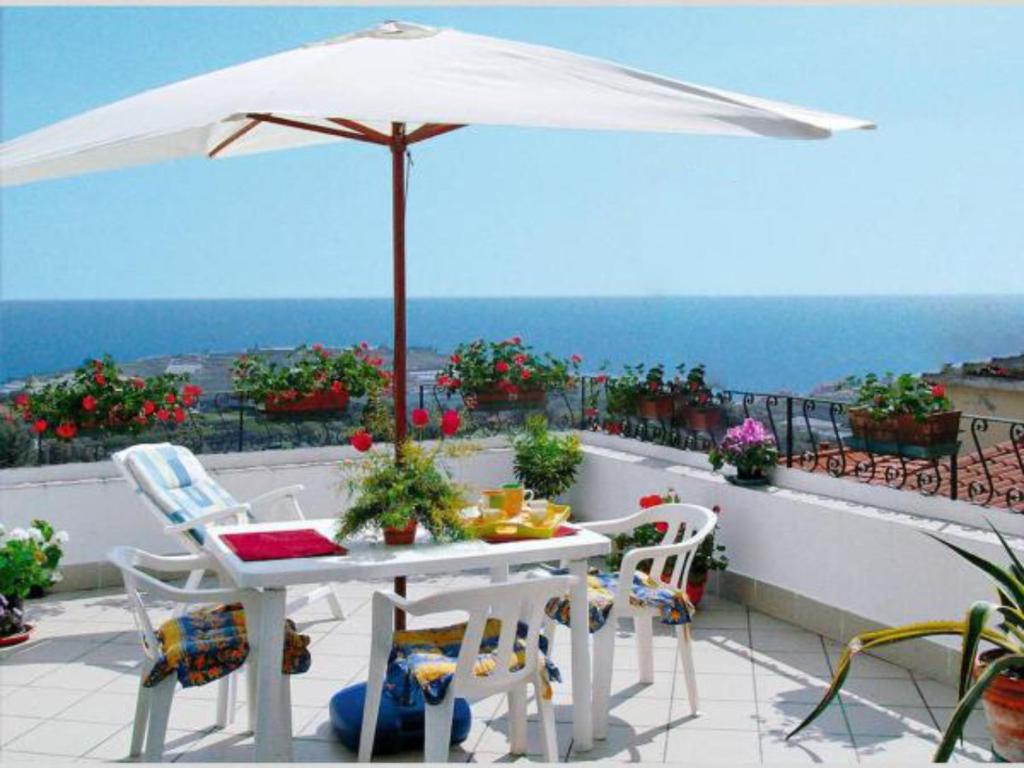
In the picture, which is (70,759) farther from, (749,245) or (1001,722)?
(749,245)

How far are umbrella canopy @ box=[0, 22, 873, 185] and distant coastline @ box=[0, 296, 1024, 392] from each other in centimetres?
4380

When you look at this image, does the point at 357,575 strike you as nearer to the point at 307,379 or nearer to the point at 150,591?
the point at 150,591

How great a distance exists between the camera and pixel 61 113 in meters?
36.2

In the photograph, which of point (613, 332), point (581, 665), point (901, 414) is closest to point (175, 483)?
point (581, 665)

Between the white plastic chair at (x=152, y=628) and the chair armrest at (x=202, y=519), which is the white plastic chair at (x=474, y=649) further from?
the chair armrest at (x=202, y=519)

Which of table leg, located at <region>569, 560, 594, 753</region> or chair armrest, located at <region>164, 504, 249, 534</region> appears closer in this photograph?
table leg, located at <region>569, 560, 594, 753</region>

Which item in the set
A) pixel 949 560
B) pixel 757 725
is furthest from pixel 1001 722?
pixel 949 560

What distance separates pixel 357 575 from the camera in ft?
12.5

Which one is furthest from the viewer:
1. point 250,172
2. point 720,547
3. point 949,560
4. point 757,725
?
point 250,172

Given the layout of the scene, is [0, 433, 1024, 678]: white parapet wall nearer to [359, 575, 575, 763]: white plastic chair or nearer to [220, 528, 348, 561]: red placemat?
[220, 528, 348, 561]: red placemat

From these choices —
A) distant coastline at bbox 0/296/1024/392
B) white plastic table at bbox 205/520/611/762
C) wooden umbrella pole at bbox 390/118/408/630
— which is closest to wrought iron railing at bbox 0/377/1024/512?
white plastic table at bbox 205/520/611/762

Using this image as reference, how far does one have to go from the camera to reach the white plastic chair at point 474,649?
3.53 meters

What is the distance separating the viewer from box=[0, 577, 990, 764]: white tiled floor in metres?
4.27

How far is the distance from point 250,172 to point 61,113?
10.1 metres
